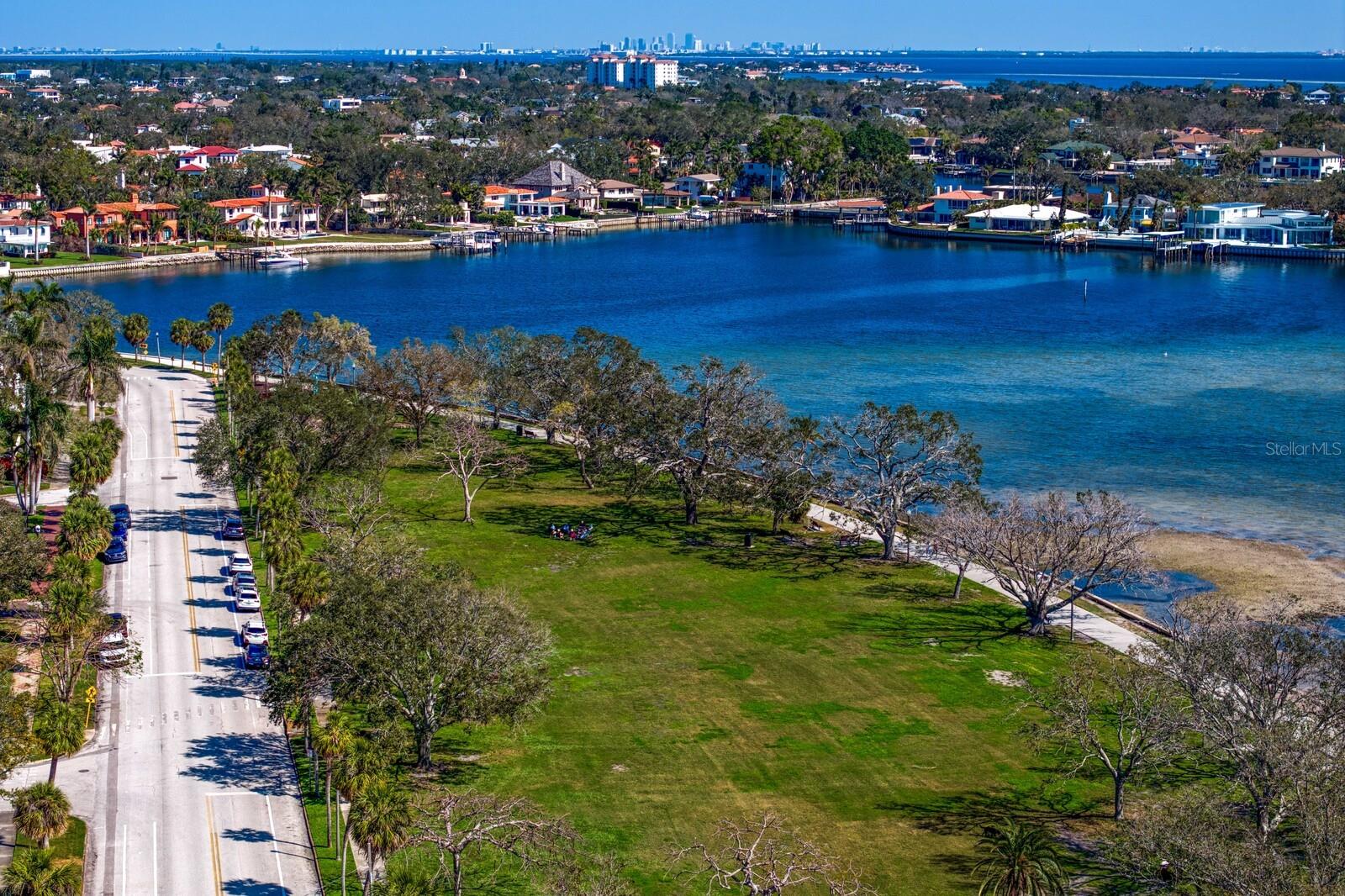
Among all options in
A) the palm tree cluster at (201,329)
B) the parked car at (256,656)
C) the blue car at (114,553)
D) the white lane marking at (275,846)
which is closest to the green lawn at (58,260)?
the palm tree cluster at (201,329)

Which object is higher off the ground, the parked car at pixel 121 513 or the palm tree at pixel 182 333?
the palm tree at pixel 182 333

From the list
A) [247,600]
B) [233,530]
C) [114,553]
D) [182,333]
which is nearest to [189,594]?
[247,600]

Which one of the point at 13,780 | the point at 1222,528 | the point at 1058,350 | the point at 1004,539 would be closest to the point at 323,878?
the point at 13,780

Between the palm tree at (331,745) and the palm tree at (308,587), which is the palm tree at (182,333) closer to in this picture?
the palm tree at (308,587)

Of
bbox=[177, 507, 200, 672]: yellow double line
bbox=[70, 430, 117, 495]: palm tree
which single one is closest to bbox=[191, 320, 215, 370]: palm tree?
bbox=[177, 507, 200, 672]: yellow double line

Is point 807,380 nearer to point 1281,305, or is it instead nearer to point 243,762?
point 1281,305

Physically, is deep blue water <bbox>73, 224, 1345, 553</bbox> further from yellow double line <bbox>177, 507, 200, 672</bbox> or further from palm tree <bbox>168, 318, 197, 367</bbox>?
yellow double line <bbox>177, 507, 200, 672</bbox>
